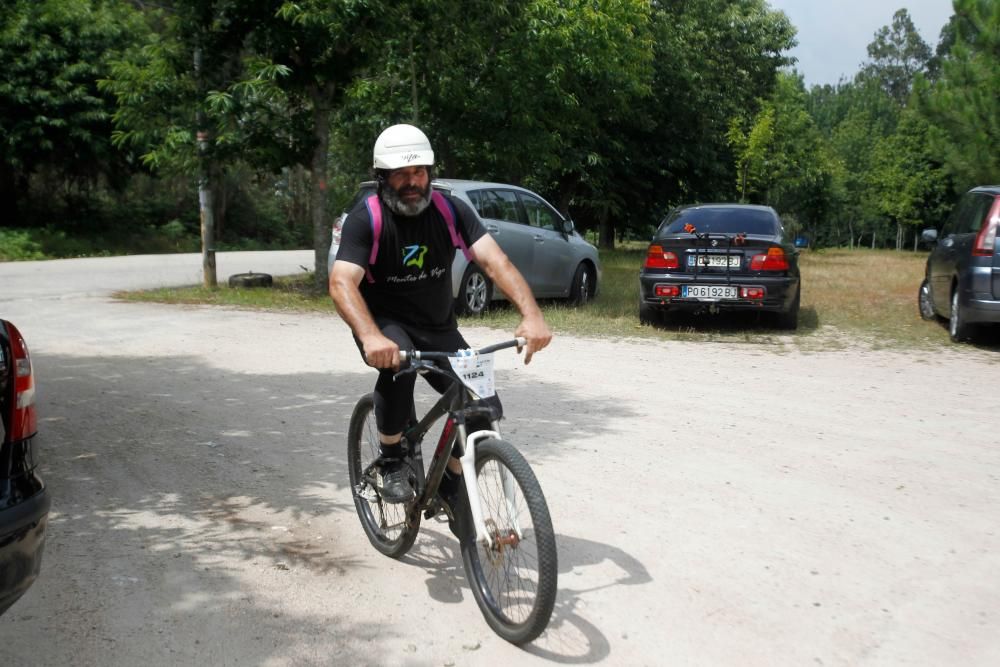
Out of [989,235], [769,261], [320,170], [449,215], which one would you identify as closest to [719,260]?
[769,261]

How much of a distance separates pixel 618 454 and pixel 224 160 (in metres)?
10.9

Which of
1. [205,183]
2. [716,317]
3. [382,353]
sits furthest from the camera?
[205,183]

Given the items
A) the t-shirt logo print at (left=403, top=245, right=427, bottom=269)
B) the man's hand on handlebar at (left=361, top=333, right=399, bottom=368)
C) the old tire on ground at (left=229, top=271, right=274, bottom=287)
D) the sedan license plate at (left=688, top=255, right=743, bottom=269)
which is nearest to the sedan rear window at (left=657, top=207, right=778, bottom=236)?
the sedan license plate at (left=688, top=255, right=743, bottom=269)

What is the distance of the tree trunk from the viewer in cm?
1591

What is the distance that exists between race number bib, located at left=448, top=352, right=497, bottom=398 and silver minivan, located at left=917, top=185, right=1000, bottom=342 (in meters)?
8.53

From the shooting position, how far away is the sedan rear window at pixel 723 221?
12.6 m

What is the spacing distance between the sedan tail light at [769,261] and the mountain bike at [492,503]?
8469 millimetres

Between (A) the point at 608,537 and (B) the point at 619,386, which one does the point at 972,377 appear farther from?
(A) the point at 608,537

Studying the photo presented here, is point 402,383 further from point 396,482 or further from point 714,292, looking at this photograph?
point 714,292

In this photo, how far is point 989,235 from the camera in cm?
1091

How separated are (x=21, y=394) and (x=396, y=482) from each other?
5.10 feet

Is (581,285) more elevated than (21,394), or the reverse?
(21,394)

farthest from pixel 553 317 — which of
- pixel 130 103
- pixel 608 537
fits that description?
pixel 608 537

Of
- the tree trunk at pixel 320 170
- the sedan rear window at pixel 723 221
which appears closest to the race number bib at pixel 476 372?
the sedan rear window at pixel 723 221
